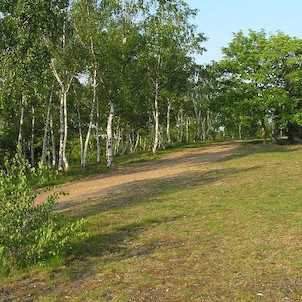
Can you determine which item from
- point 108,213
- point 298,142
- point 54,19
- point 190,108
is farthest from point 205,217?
point 190,108

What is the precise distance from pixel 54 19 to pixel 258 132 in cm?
7624

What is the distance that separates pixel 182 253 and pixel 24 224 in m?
3.29

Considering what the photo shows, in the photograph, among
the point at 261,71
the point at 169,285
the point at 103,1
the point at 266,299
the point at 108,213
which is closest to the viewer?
the point at 266,299

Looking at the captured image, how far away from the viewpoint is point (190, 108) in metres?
66.1

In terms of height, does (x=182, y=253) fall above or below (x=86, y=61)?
below

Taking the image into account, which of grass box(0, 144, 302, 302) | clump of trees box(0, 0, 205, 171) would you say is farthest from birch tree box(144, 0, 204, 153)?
grass box(0, 144, 302, 302)

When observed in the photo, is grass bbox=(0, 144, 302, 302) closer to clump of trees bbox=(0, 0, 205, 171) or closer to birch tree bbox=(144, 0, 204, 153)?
clump of trees bbox=(0, 0, 205, 171)

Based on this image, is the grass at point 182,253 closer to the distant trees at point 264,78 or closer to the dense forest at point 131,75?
the dense forest at point 131,75

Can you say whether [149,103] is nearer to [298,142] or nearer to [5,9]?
[298,142]

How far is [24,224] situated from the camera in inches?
321

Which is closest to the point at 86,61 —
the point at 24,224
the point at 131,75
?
the point at 131,75

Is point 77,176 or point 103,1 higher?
point 103,1

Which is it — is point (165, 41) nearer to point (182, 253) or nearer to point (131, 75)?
point (131, 75)

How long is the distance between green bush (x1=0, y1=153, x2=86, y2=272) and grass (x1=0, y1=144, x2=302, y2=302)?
0.35m
